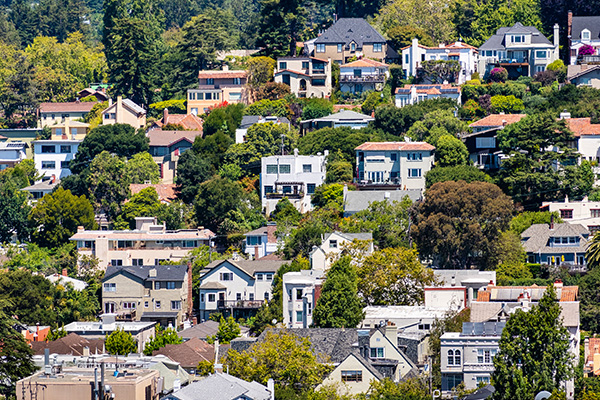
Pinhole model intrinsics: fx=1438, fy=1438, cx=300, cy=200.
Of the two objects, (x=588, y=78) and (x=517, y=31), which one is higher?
(x=517, y=31)

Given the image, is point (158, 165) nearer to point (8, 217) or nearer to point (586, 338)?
point (8, 217)

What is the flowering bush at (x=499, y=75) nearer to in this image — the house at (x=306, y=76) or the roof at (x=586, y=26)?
the roof at (x=586, y=26)

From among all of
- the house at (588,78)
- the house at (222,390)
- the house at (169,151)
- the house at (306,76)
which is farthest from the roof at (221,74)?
the house at (222,390)

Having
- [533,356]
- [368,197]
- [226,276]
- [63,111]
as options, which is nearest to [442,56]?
[368,197]

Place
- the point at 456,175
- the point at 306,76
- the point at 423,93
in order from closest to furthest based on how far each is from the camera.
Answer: the point at 456,175
the point at 423,93
the point at 306,76

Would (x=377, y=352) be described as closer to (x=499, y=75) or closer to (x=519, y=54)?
(x=499, y=75)

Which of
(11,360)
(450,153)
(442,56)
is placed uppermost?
(442,56)
